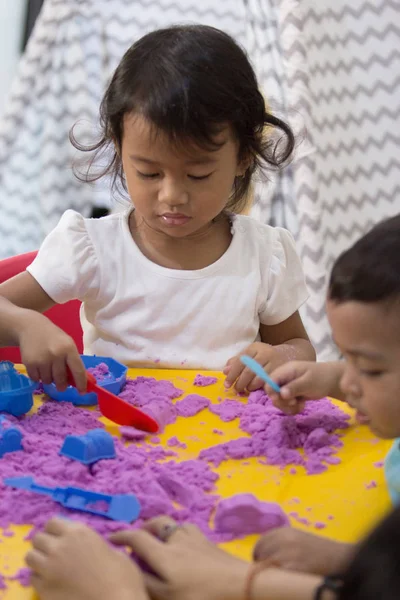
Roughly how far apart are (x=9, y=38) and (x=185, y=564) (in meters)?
2.48

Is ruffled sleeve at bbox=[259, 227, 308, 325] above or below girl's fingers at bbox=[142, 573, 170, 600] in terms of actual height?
above

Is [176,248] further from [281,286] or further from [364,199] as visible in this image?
[364,199]

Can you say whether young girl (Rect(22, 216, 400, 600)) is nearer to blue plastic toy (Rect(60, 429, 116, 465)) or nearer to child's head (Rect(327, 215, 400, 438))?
child's head (Rect(327, 215, 400, 438))

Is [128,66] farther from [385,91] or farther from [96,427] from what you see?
[385,91]

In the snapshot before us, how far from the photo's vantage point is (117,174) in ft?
4.57

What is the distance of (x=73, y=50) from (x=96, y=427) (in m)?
1.85

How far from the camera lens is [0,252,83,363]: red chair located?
134cm

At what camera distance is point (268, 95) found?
97.7 inches

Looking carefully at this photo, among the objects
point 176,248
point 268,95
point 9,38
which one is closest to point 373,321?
point 176,248

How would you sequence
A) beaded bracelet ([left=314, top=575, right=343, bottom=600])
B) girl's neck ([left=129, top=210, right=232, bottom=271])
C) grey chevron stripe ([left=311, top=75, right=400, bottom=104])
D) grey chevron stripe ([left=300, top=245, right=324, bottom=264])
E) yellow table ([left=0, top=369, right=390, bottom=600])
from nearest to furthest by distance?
1. beaded bracelet ([left=314, top=575, right=343, bottom=600])
2. yellow table ([left=0, top=369, right=390, bottom=600])
3. girl's neck ([left=129, top=210, right=232, bottom=271])
4. grey chevron stripe ([left=300, top=245, right=324, bottom=264])
5. grey chevron stripe ([left=311, top=75, right=400, bottom=104])

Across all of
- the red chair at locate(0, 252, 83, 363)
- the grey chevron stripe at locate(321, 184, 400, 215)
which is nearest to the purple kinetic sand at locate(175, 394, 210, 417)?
A: the red chair at locate(0, 252, 83, 363)

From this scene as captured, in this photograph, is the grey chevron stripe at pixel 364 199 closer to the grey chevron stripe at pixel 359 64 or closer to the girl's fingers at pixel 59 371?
the grey chevron stripe at pixel 359 64

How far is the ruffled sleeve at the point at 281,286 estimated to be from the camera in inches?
52.3

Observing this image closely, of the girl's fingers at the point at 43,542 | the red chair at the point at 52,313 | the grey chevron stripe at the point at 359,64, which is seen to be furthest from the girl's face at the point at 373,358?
the grey chevron stripe at the point at 359,64
